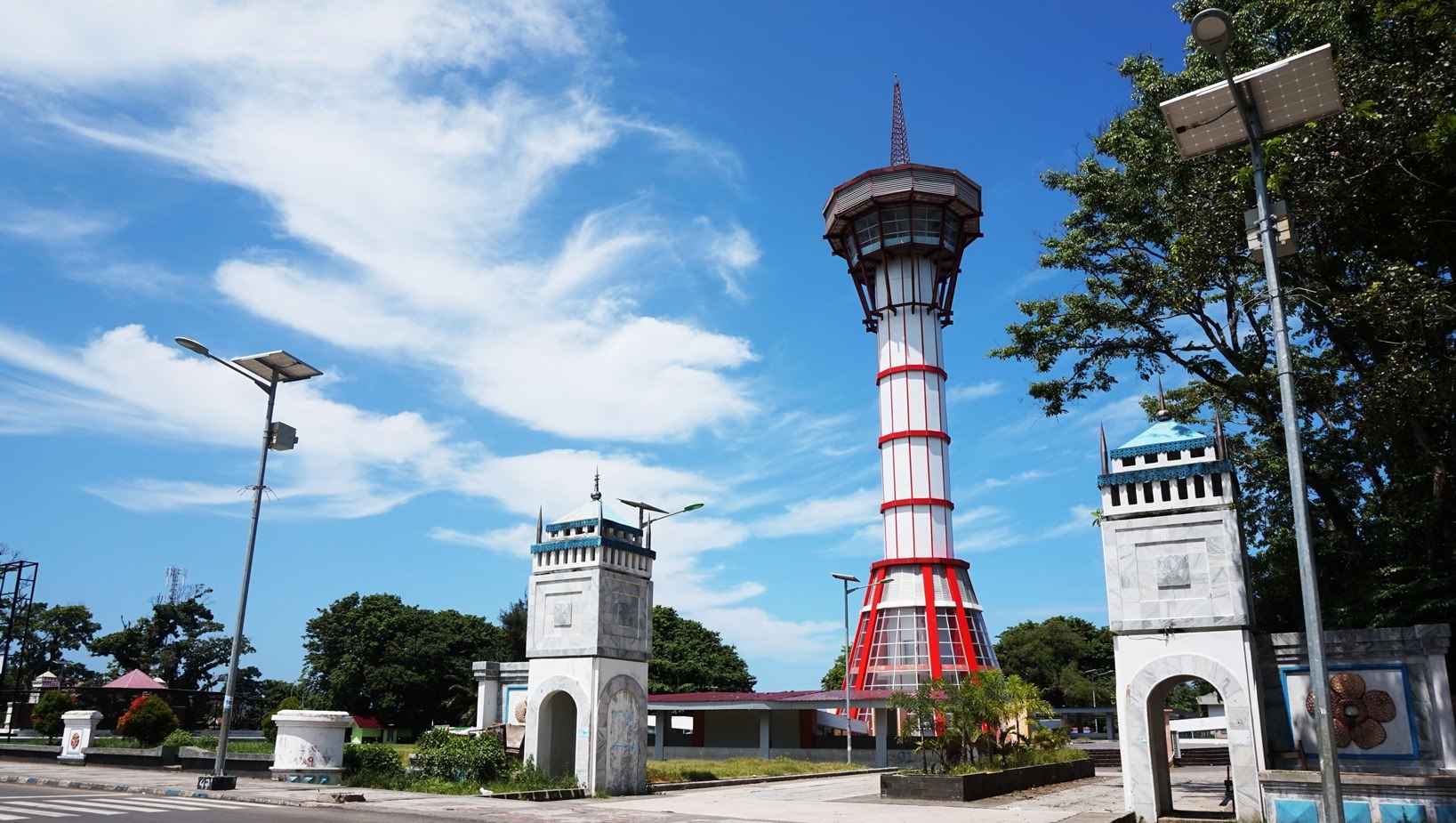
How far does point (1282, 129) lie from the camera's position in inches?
496

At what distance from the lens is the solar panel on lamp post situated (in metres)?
10.9

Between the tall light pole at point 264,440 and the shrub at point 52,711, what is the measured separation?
24585 mm

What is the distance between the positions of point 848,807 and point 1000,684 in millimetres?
7775

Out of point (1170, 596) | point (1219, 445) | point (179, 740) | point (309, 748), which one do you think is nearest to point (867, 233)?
point (1219, 445)

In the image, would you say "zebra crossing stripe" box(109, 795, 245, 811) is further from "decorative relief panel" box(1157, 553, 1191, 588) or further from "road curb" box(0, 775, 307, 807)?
"decorative relief panel" box(1157, 553, 1191, 588)

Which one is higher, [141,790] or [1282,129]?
[1282,129]

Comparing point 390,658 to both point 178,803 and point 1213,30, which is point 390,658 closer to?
point 178,803

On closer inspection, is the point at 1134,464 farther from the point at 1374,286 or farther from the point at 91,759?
the point at 91,759

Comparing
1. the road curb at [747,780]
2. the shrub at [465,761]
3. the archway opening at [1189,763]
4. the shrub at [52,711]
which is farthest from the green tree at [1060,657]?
the shrub at [52,711]

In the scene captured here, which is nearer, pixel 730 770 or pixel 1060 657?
pixel 730 770

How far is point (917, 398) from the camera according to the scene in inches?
2202

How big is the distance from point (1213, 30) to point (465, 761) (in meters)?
23.4

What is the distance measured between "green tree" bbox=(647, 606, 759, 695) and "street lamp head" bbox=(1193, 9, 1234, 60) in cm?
5646

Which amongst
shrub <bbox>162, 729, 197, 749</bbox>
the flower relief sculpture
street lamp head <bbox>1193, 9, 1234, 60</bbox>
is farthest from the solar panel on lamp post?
shrub <bbox>162, 729, 197, 749</bbox>
